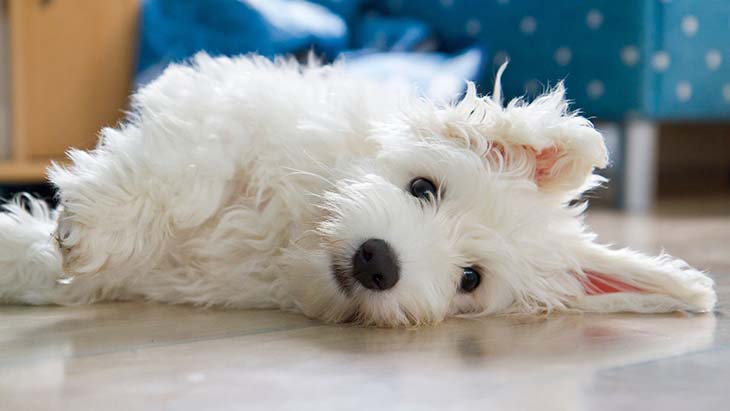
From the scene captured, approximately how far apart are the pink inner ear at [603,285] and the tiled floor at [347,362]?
0.20 feet

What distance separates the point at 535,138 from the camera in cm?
178

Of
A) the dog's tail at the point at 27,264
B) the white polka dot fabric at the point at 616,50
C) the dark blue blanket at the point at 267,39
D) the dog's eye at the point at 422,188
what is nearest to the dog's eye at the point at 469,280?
the dog's eye at the point at 422,188

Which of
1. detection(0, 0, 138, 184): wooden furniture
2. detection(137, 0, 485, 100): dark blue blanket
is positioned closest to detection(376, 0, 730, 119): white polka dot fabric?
detection(137, 0, 485, 100): dark blue blanket

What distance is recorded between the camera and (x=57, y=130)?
166 inches

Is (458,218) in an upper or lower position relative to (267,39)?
lower

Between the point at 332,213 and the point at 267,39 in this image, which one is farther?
the point at 267,39

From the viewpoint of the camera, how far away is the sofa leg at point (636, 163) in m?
4.48

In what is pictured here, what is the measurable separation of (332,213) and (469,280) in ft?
0.93

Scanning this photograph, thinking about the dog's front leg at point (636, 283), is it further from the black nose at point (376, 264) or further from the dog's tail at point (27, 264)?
the dog's tail at point (27, 264)

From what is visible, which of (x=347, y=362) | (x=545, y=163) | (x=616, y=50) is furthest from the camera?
(x=616, y=50)

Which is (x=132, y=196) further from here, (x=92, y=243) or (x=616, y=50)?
(x=616, y=50)

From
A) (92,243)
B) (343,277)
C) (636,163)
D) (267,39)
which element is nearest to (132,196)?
(92,243)

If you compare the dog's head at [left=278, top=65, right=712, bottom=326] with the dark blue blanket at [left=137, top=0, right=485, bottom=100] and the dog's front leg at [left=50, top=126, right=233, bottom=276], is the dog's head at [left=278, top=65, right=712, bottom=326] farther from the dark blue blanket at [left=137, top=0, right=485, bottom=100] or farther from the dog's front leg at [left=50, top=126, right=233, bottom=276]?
the dark blue blanket at [left=137, top=0, right=485, bottom=100]

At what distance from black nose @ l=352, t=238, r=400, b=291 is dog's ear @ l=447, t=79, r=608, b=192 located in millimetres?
314
